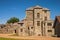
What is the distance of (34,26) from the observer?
6931cm

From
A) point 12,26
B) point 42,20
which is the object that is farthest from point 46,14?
point 12,26

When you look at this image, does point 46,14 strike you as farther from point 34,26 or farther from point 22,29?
point 22,29

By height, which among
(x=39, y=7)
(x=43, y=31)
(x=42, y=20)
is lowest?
(x=43, y=31)

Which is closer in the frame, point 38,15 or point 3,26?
point 38,15

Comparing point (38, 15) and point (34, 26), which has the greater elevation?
point (38, 15)

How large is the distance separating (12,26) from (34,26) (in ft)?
74.8

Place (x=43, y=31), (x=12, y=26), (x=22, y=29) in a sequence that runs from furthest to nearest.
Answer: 1. (x=12, y=26)
2. (x=43, y=31)
3. (x=22, y=29)

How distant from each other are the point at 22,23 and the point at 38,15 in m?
7.48

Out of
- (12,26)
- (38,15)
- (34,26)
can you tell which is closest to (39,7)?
(38,15)

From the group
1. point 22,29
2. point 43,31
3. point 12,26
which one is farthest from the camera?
point 12,26

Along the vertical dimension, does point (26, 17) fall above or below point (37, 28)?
above

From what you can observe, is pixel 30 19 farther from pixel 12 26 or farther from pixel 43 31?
pixel 12 26

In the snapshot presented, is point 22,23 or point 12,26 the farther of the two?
point 12,26

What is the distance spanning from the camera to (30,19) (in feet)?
234
